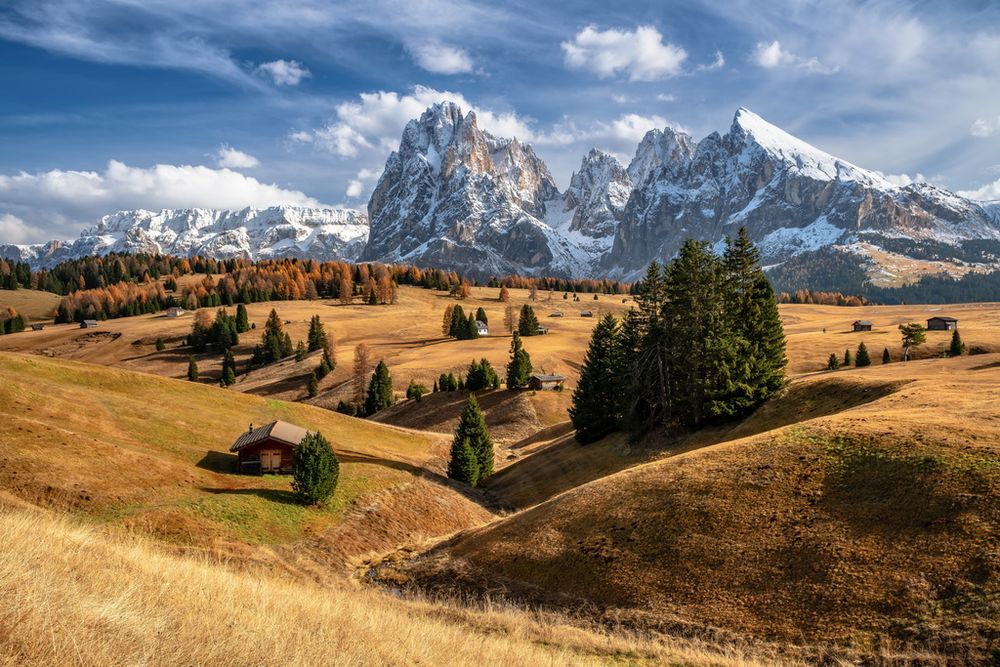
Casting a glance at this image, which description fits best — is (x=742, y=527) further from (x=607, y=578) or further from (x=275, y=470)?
(x=275, y=470)

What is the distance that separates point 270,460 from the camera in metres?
44.2

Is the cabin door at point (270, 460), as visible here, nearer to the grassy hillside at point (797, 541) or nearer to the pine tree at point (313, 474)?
the pine tree at point (313, 474)

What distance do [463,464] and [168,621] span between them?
4548 centimetres

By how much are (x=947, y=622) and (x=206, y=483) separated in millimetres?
39435

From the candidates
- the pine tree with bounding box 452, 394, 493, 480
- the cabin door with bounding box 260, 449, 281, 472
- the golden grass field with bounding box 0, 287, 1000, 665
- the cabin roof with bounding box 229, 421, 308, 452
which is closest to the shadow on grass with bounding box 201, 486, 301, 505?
the golden grass field with bounding box 0, 287, 1000, 665

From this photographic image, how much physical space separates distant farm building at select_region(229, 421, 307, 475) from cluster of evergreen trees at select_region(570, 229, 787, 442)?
1144 inches

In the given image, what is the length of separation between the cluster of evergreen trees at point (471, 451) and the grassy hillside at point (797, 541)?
17.8 meters

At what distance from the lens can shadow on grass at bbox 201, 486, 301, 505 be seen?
123 ft

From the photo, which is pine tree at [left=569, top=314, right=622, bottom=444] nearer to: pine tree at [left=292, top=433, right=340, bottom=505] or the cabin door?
pine tree at [left=292, top=433, right=340, bottom=505]

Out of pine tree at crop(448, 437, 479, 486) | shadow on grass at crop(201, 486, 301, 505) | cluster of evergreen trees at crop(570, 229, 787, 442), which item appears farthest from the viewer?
pine tree at crop(448, 437, 479, 486)

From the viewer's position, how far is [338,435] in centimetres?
5747

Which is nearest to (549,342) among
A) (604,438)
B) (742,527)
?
(604,438)

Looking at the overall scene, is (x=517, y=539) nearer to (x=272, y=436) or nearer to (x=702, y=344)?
(x=272, y=436)

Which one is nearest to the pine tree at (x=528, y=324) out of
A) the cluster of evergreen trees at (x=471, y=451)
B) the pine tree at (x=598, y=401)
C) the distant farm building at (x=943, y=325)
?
the distant farm building at (x=943, y=325)
